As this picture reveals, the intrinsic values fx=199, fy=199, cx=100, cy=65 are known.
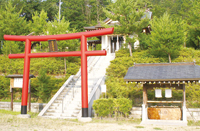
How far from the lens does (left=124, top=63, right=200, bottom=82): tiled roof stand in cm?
1068

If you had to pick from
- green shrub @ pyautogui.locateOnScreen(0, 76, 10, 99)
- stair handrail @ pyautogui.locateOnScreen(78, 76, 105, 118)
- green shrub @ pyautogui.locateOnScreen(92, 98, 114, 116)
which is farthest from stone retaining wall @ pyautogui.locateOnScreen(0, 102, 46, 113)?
green shrub @ pyautogui.locateOnScreen(92, 98, 114, 116)

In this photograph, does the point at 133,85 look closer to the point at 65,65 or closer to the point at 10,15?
the point at 65,65

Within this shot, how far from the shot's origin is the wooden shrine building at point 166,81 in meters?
10.7

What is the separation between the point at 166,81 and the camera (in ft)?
36.0

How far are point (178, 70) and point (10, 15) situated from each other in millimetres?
25375

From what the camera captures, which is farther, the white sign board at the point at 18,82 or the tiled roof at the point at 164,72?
the white sign board at the point at 18,82

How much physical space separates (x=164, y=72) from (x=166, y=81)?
0.72 meters

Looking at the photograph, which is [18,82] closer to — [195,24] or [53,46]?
[53,46]

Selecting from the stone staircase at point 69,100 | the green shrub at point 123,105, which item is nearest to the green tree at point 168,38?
the stone staircase at point 69,100

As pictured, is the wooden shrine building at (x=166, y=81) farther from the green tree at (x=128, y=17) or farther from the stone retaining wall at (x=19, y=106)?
the green tree at (x=128, y=17)

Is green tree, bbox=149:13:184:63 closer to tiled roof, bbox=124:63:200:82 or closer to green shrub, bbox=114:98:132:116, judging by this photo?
tiled roof, bbox=124:63:200:82

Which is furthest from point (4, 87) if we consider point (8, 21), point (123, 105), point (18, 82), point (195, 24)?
point (195, 24)

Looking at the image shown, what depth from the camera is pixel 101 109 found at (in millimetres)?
12086

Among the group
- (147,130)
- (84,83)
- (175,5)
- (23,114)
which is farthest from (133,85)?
(175,5)
